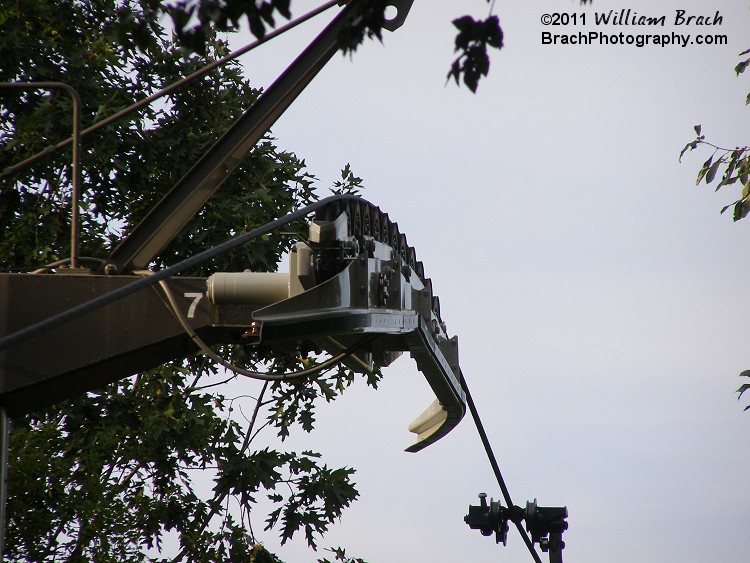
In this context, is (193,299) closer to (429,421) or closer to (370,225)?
(370,225)

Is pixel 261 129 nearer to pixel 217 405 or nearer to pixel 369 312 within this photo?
pixel 369 312

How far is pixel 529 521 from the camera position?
755 centimetres

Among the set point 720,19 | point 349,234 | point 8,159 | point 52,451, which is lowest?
point 349,234

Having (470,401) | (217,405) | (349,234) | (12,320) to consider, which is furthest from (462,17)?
(217,405)

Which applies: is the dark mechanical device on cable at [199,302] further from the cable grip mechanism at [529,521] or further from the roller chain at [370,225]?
the cable grip mechanism at [529,521]

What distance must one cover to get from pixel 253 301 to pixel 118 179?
26.0 feet

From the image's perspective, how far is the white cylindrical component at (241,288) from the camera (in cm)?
463

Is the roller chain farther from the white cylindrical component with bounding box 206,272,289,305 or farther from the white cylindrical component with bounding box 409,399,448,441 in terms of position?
the white cylindrical component with bounding box 409,399,448,441

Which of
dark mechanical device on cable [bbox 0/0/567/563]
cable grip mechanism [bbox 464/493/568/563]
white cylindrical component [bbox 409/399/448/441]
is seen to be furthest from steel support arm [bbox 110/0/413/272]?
cable grip mechanism [bbox 464/493/568/563]

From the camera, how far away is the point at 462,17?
3.79m

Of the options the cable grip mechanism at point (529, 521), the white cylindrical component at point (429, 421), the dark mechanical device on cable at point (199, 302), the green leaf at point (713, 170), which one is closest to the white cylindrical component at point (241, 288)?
the dark mechanical device on cable at point (199, 302)

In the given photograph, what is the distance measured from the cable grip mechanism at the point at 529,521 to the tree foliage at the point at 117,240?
4.25 metres

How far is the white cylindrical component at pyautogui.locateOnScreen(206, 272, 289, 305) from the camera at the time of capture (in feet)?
15.2

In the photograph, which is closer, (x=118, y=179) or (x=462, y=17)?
(x=462, y=17)
